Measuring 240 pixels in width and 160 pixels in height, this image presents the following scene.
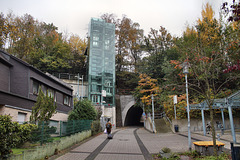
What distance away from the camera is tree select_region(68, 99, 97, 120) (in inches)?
703

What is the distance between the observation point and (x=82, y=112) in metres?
18.2

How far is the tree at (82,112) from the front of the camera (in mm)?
17859

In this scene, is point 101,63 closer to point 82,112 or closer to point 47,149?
point 82,112

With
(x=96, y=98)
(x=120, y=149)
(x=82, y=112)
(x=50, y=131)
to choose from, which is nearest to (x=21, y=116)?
(x=82, y=112)

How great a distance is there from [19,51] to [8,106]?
70.7 feet

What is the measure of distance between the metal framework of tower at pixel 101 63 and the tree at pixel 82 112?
677 inches

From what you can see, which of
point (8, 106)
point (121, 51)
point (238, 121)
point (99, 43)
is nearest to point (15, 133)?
point (8, 106)

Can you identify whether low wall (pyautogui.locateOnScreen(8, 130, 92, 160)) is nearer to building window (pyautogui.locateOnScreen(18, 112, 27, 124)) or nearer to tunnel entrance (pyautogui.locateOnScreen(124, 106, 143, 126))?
building window (pyautogui.locateOnScreen(18, 112, 27, 124))

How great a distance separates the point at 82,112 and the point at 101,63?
21.3 metres

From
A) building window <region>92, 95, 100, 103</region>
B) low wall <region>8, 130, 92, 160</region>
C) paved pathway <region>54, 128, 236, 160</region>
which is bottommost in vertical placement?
paved pathway <region>54, 128, 236, 160</region>

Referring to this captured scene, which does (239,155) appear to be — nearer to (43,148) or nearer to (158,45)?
(43,148)

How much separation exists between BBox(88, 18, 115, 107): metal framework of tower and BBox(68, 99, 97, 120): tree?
17.2m

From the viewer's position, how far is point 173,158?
26.0 feet

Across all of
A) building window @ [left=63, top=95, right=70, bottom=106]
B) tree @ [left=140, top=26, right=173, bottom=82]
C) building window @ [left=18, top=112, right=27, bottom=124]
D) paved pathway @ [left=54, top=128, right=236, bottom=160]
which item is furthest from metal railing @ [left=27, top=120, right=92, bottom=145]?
tree @ [left=140, top=26, right=173, bottom=82]
